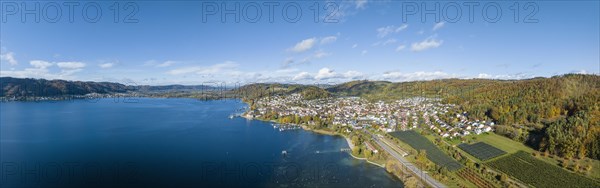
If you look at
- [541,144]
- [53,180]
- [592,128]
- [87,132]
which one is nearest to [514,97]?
[592,128]

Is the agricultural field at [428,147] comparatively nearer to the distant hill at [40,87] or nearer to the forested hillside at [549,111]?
the forested hillside at [549,111]

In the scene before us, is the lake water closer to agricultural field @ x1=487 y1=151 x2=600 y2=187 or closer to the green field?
agricultural field @ x1=487 y1=151 x2=600 y2=187

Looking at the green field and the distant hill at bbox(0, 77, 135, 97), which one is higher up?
the distant hill at bbox(0, 77, 135, 97)

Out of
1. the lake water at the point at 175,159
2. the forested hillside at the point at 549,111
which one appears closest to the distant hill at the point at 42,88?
the lake water at the point at 175,159

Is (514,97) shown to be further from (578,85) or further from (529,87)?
(578,85)

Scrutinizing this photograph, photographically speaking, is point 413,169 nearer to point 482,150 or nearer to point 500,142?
point 482,150

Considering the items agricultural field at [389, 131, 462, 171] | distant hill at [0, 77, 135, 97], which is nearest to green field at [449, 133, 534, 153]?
agricultural field at [389, 131, 462, 171]
